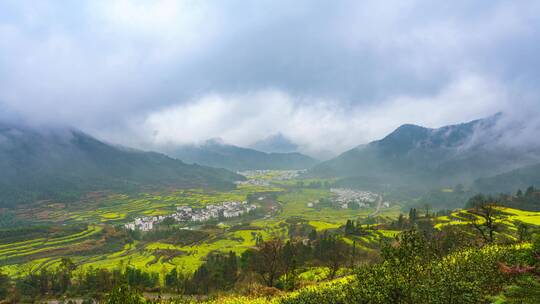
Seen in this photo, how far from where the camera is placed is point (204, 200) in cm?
19425

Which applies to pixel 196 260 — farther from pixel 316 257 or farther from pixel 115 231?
pixel 115 231

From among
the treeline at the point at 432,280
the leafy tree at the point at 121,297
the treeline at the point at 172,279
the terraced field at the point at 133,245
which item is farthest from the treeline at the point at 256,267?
the leafy tree at the point at 121,297

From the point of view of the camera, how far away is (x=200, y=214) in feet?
493

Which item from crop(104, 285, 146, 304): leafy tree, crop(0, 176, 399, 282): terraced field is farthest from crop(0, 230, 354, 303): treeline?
crop(104, 285, 146, 304): leafy tree

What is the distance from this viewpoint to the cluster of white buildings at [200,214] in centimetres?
12775

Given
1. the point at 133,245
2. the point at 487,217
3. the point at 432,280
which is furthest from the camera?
the point at 133,245

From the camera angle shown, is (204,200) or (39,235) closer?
(39,235)

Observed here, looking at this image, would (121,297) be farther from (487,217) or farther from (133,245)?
(133,245)

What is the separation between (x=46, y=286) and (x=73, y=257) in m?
32.6

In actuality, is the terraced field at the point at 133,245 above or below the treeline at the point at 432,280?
below

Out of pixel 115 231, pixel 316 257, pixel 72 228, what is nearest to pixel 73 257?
pixel 115 231

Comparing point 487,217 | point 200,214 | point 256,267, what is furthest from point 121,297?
point 200,214

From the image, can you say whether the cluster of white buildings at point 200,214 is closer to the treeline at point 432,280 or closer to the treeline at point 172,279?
the treeline at point 172,279

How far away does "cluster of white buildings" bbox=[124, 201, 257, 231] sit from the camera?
12775 cm
